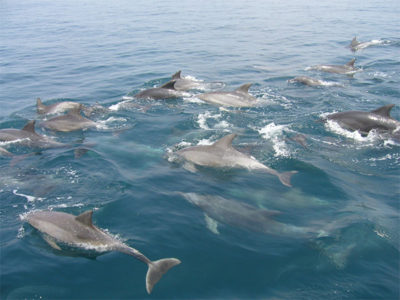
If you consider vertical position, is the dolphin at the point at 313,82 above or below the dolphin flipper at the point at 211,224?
above

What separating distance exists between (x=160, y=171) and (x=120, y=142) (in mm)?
3280

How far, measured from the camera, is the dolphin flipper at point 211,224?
8.46m

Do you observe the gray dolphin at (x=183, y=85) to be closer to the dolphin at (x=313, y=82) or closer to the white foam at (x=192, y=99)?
the white foam at (x=192, y=99)

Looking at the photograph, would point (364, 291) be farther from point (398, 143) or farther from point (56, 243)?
point (398, 143)

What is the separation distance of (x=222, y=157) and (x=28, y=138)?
7.58 meters

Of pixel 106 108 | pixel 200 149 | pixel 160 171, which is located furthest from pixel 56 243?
pixel 106 108

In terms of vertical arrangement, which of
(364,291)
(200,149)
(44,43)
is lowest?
(364,291)

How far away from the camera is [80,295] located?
6.60 m

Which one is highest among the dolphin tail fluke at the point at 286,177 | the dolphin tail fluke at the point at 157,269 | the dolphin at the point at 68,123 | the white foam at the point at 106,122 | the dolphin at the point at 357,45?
the dolphin at the point at 357,45

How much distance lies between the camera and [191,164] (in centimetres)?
1166

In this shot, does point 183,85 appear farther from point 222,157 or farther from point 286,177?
point 286,177

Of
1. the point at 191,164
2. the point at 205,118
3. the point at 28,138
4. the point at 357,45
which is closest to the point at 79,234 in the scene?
the point at 191,164

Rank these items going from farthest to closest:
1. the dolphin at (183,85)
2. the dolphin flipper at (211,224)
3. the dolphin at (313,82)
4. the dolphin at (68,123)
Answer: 1. the dolphin at (313,82)
2. the dolphin at (183,85)
3. the dolphin at (68,123)
4. the dolphin flipper at (211,224)

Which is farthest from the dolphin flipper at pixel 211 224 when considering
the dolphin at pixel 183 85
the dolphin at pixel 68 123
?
the dolphin at pixel 183 85
